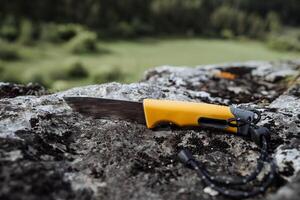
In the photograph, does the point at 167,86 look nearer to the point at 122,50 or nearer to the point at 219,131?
the point at 219,131

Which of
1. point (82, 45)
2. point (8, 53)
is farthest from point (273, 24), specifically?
point (8, 53)

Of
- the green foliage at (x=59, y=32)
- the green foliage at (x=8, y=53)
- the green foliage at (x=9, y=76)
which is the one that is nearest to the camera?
the green foliage at (x=9, y=76)

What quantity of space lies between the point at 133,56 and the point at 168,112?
14.3m

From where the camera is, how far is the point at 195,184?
1580 millimetres

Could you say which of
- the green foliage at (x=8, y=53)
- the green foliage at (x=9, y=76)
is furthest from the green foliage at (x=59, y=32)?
the green foliage at (x=9, y=76)

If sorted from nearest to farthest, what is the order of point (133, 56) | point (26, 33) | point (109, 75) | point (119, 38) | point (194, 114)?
point (194, 114), point (109, 75), point (133, 56), point (26, 33), point (119, 38)

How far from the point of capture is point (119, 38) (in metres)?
21.2

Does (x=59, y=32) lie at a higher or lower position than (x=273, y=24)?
higher

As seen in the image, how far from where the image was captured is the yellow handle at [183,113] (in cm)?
188

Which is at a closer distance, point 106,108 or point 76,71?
point 106,108

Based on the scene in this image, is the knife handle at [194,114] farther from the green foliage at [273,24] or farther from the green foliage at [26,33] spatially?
the green foliage at [273,24]

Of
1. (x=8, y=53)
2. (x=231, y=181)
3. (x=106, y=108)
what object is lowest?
(x=8, y=53)

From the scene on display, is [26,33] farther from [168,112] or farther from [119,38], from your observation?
[168,112]

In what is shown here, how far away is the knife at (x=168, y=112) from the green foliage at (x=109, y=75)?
9.64m
